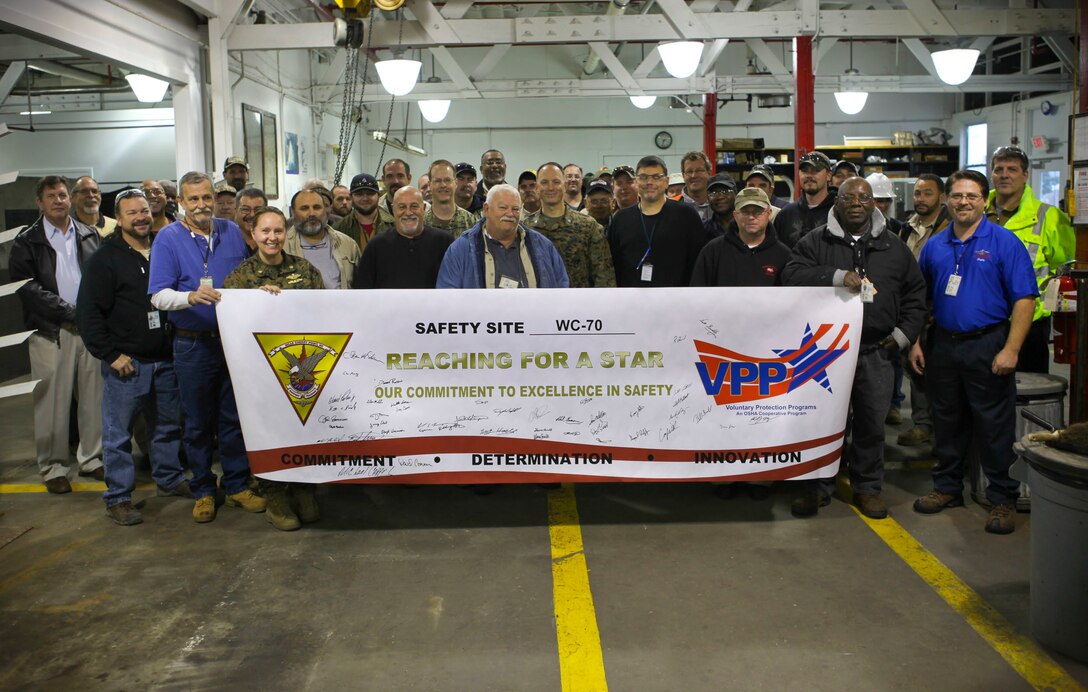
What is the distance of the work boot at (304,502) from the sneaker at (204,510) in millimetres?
501

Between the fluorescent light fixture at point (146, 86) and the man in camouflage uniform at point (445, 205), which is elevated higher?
the fluorescent light fixture at point (146, 86)

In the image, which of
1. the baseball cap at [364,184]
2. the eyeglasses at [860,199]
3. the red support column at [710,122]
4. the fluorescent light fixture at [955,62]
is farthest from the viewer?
the red support column at [710,122]

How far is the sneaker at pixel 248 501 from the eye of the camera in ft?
16.0

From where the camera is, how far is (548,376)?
14.0 feet

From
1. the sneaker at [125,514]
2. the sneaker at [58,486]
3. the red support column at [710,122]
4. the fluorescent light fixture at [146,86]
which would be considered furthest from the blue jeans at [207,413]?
the red support column at [710,122]

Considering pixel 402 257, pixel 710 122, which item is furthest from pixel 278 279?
pixel 710 122

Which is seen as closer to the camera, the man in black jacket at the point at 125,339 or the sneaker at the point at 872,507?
the sneaker at the point at 872,507

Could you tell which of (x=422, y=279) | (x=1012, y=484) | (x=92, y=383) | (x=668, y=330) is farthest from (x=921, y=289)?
(x=92, y=383)

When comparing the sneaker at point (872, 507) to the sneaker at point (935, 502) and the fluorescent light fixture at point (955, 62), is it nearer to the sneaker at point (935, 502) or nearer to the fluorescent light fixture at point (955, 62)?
the sneaker at point (935, 502)

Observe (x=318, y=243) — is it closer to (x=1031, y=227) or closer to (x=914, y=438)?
(x=914, y=438)

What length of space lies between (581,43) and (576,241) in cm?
555

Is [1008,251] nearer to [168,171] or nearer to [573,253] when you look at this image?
[573,253]

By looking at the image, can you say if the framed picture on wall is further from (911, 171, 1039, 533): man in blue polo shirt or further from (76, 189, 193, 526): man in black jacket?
(911, 171, 1039, 533): man in blue polo shirt

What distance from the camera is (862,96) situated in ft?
47.4
